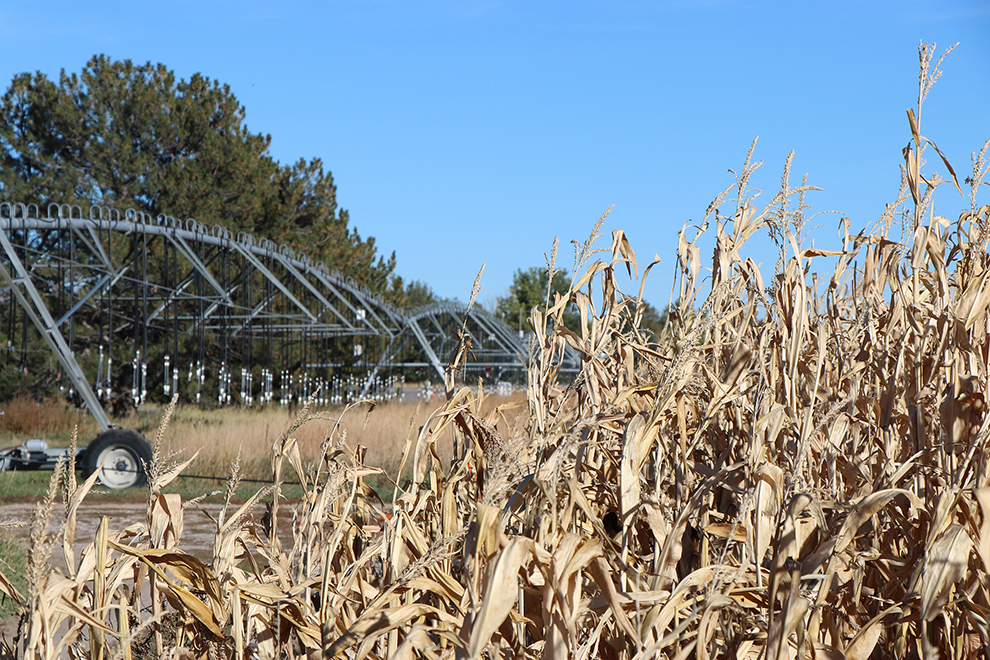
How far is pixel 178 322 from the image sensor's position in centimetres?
1891

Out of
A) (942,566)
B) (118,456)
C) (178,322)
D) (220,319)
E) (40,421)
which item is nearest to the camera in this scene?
(942,566)

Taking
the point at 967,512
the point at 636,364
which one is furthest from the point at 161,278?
the point at 967,512

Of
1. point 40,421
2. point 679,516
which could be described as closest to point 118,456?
point 40,421

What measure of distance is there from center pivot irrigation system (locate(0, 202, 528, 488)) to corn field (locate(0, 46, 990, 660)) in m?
7.25

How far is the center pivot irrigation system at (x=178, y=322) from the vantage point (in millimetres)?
10422

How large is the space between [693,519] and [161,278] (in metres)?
19.8

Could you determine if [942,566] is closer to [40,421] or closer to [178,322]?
[40,421]

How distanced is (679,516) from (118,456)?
27.1 feet

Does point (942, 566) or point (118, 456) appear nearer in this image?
point (942, 566)

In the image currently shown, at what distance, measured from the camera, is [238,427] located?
11.8m

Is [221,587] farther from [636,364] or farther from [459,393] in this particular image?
[636,364]

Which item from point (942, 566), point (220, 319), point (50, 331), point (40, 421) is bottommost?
point (40, 421)

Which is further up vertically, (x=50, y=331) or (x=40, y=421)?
(x=50, y=331)

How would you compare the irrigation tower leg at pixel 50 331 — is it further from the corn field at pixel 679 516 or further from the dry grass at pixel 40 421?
the corn field at pixel 679 516
